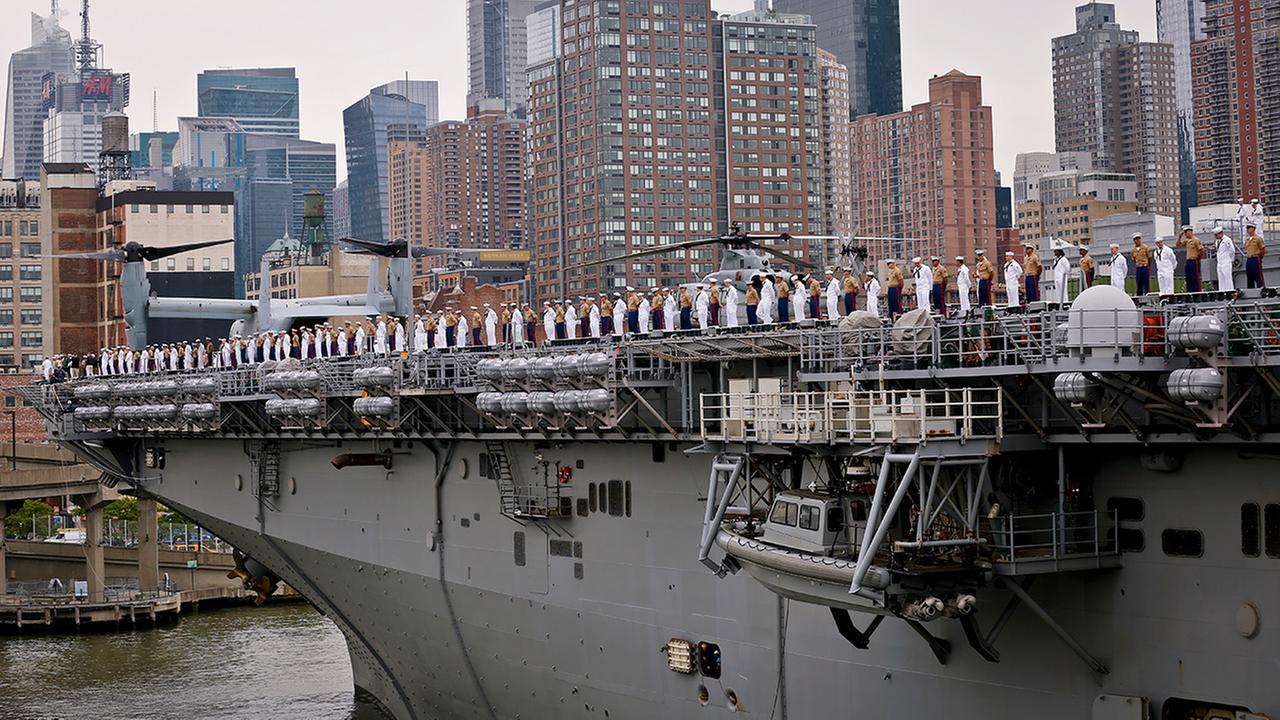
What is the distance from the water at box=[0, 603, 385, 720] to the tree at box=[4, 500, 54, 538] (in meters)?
22.8

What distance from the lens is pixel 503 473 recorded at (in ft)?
112

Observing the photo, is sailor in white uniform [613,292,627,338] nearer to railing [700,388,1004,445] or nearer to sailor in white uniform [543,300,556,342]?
sailor in white uniform [543,300,556,342]

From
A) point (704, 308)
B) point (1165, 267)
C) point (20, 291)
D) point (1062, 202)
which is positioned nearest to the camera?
point (1165, 267)

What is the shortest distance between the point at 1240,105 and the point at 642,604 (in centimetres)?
13938

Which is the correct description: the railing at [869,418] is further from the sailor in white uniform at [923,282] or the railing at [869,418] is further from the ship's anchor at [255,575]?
the ship's anchor at [255,575]

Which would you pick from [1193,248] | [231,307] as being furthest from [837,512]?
[231,307]

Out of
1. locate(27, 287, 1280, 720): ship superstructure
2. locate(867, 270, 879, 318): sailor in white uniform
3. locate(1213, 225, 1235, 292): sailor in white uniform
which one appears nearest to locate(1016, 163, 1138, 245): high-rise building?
locate(27, 287, 1280, 720): ship superstructure

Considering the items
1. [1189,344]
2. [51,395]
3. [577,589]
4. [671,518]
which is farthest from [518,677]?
[51,395]

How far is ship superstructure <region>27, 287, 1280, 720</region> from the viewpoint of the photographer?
21.1m

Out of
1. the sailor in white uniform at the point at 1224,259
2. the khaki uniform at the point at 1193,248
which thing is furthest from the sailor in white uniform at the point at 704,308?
the sailor in white uniform at the point at 1224,259

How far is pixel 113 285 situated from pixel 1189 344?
11724 centimetres

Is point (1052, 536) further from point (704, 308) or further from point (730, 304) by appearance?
point (704, 308)

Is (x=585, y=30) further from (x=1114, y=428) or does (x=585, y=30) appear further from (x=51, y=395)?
(x=1114, y=428)

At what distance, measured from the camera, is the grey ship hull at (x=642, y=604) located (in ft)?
71.4
